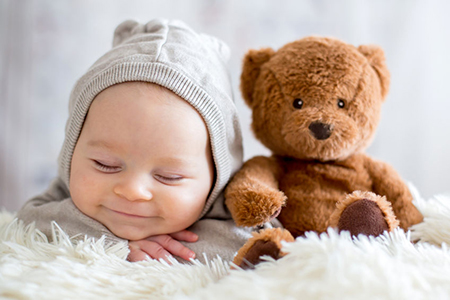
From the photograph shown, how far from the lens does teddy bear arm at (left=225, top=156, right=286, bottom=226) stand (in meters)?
0.73

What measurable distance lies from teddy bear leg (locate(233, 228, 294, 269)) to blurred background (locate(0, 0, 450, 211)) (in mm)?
966

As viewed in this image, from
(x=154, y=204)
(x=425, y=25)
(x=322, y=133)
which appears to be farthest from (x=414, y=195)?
(x=425, y=25)

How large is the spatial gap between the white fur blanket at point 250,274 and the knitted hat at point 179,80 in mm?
264

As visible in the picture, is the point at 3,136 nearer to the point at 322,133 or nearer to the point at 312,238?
the point at 322,133

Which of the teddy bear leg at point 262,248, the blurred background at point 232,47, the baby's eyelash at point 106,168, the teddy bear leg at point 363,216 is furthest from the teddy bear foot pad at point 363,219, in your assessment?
the blurred background at point 232,47

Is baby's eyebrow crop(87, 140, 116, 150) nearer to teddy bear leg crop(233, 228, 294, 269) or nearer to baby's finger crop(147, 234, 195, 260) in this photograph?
baby's finger crop(147, 234, 195, 260)

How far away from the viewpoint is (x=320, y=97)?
862 millimetres

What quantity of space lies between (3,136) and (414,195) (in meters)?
1.50

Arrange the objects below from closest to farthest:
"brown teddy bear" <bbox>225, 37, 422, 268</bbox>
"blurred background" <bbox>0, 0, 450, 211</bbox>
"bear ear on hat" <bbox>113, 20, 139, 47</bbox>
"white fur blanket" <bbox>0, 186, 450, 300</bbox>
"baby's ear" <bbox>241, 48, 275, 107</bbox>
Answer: "white fur blanket" <bbox>0, 186, 450, 300</bbox>
"brown teddy bear" <bbox>225, 37, 422, 268</bbox>
"baby's ear" <bbox>241, 48, 275, 107</bbox>
"bear ear on hat" <bbox>113, 20, 139, 47</bbox>
"blurred background" <bbox>0, 0, 450, 211</bbox>

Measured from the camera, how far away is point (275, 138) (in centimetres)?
94

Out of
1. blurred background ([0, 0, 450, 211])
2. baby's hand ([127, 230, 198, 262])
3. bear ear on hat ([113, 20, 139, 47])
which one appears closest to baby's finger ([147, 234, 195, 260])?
baby's hand ([127, 230, 198, 262])

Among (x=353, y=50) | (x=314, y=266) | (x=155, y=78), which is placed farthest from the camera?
(x=353, y=50)

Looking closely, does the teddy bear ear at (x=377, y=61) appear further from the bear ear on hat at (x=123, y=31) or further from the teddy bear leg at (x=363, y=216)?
the bear ear on hat at (x=123, y=31)

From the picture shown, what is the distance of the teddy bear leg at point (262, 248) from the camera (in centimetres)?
60
